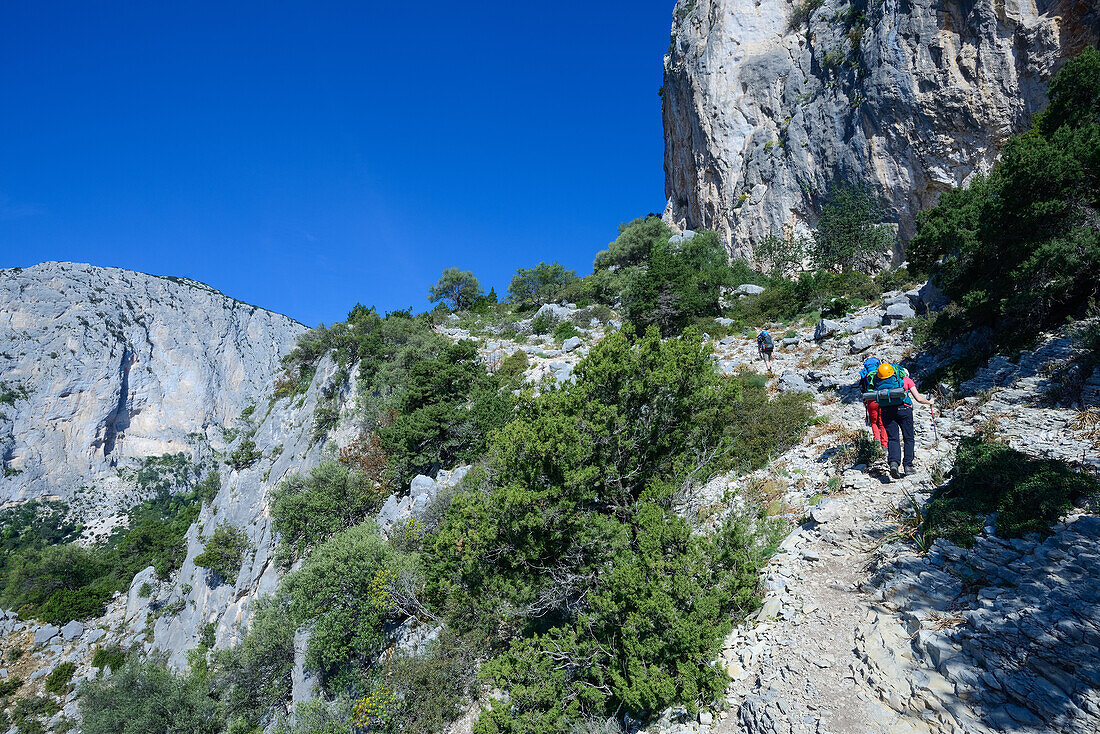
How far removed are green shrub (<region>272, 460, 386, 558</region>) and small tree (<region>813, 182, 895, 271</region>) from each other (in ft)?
97.0

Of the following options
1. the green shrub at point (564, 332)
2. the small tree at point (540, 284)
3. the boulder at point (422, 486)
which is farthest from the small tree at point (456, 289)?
the boulder at point (422, 486)

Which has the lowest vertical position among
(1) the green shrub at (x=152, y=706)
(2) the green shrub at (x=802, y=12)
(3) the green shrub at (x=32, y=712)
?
(3) the green shrub at (x=32, y=712)

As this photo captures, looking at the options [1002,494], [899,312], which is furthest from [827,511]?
[899,312]

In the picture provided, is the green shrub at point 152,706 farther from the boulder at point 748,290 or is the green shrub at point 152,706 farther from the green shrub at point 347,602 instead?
the boulder at point 748,290

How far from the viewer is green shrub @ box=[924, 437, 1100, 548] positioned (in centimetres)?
437

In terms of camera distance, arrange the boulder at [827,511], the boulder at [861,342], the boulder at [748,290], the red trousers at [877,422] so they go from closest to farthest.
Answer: the boulder at [827,511] → the red trousers at [877,422] → the boulder at [861,342] → the boulder at [748,290]

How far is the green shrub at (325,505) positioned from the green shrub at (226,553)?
7992mm

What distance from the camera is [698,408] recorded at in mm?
7789

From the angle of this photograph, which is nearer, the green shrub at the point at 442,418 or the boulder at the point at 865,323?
the boulder at the point at 865,323

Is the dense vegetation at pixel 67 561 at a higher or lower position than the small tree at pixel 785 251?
lower

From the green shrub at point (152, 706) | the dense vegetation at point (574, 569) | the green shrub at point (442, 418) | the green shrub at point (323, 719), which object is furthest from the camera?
the green shrub at point (152, 706)

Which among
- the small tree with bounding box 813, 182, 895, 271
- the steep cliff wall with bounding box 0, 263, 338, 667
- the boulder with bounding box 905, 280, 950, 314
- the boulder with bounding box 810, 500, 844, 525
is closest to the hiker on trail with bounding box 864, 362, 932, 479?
the boulder with bounding box 810, 500, 844, 525

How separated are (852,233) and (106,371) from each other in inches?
3926

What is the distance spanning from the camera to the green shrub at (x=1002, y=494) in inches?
172
